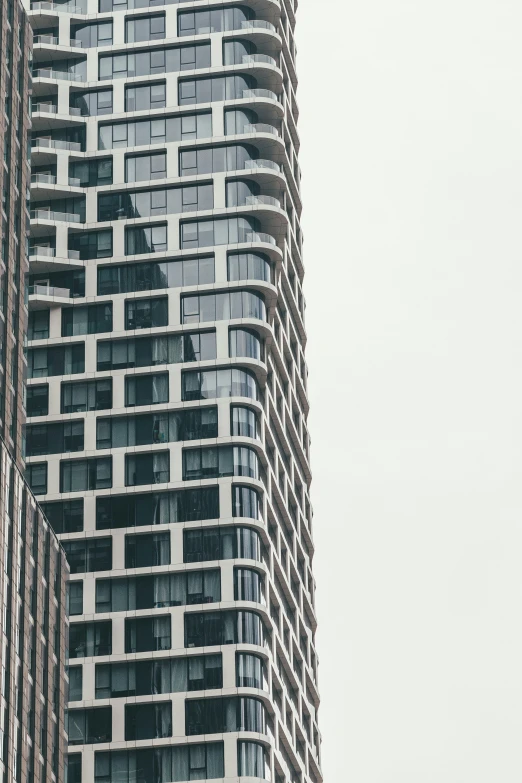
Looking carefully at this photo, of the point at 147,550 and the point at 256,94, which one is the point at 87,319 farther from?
the point at 256,94

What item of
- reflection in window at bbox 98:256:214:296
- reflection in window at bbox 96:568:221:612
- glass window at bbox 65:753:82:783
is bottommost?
glass window at bbox 65:753:82:783

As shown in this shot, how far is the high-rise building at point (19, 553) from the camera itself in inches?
5034

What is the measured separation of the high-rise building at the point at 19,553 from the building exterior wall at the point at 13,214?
0.23 ft

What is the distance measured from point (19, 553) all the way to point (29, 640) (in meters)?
5.55

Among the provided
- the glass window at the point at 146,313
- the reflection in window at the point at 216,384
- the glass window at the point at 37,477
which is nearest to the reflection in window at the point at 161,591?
the glass window at the point at 37,477

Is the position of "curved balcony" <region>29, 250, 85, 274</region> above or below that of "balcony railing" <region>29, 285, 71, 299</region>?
above

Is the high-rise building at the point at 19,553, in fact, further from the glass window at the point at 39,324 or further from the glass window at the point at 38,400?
the glass window at the point at 39,324

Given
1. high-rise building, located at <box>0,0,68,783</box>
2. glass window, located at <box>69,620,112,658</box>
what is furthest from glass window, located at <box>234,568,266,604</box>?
A: high-rise building, located at <box>0,0,68,783</box>

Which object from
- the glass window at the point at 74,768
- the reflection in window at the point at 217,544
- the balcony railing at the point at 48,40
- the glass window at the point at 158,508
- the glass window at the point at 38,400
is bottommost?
the glass window at the point at 74,768

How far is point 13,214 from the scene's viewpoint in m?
146

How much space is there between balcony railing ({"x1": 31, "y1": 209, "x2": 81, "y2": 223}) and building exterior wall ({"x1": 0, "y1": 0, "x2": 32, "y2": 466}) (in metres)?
22.1

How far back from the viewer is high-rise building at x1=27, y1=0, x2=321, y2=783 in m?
156

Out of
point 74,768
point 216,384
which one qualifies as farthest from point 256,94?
point 74,768

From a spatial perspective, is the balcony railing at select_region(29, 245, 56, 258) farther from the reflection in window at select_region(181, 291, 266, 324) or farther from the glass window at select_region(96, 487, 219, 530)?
the glass window at select_region(96, 487, 219, 530)
